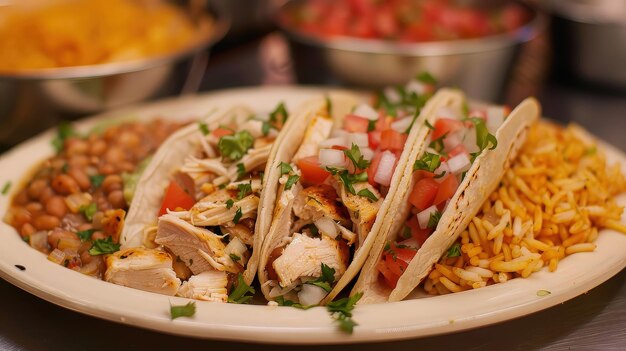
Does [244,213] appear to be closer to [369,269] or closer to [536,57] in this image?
[369,269]

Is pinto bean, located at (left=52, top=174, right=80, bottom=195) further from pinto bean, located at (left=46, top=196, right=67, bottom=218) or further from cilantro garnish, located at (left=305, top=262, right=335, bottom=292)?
cilantro garnish, located at (left=305, top=262, right=335, bottom=292)

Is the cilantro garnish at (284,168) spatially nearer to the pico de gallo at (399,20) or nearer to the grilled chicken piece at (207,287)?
the grilled chicken piece at (207,287)

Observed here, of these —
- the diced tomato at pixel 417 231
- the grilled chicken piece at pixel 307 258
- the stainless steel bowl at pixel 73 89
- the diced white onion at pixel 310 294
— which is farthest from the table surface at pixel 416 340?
the stainless steel bowl at pixel 73 89

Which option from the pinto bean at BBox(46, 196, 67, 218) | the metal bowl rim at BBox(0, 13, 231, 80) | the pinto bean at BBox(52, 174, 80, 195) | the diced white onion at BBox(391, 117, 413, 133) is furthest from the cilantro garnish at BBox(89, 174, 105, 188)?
the diced white onion at BBox(391, 117, 413, 133)

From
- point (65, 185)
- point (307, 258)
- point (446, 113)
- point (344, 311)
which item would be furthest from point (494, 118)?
point (65, 185)

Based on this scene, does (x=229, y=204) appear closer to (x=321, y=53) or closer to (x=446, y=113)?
(x=446, y=113)

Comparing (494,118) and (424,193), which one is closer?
(424,193)
